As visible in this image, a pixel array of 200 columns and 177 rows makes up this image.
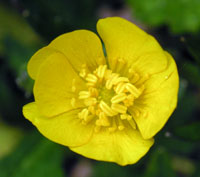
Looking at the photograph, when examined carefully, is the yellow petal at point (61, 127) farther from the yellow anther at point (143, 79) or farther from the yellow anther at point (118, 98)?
the yellow anther at point (143, 79)

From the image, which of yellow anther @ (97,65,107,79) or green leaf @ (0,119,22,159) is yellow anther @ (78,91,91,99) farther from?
green leaf @ (0,119,22,159)

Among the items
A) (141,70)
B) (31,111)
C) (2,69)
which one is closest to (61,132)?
(31,111)

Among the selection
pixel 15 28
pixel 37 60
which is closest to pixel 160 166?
pixel 37 60

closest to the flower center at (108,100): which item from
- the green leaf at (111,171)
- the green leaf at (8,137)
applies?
the green leaf at (111,171)

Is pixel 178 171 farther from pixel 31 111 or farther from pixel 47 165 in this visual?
pixel 31 111

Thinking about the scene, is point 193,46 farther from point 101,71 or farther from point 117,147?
point 117,147

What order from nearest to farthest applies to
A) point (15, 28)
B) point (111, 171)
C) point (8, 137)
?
point (111, 171), point (8, 137), point (15, 28)
